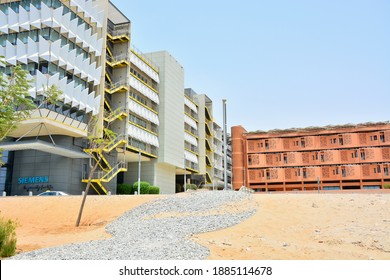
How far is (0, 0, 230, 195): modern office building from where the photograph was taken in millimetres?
43906

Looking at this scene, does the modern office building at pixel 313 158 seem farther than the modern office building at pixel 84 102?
Yes

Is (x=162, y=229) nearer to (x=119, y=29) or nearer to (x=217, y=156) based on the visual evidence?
(x=119, y=29)

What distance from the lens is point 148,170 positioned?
2522 inches

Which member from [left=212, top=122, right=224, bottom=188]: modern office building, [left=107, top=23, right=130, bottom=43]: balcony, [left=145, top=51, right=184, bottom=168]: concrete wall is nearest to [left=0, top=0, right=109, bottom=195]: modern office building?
[left=107, top=23, right=130, bottom=43]: balcony

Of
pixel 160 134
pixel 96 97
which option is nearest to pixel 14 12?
pixel 96 97

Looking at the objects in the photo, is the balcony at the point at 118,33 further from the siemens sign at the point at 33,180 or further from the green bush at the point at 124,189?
the siemens sign at the point at 33,180

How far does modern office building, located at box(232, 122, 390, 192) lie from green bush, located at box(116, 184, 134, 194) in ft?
102

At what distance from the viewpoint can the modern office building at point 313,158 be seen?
76.1m

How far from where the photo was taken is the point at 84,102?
48219 mm

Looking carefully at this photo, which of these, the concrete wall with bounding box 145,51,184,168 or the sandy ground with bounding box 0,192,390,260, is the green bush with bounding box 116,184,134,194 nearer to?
the concrete wall with bounding box 145,51,184,168

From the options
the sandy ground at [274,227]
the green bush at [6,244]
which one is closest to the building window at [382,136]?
the sandy ground at [274,227]

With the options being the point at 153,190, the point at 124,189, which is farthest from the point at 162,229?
the point at 124,189

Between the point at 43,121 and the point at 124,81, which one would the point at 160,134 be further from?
the point at 43,121

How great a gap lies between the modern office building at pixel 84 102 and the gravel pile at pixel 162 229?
9487 mm
